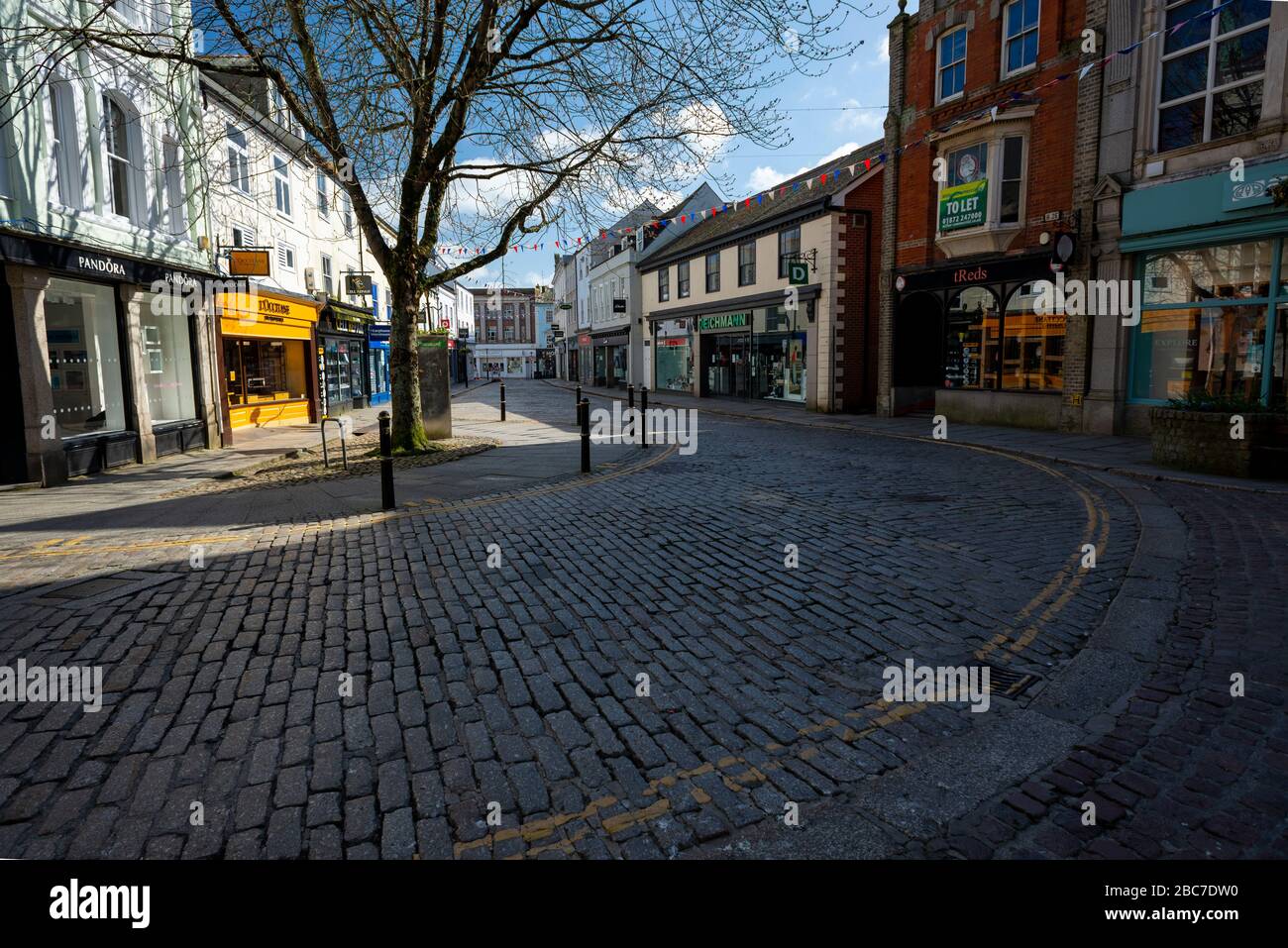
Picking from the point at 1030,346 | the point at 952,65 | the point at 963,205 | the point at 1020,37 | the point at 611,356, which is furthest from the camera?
the point at 611,356

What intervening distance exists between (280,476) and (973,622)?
10.6 m

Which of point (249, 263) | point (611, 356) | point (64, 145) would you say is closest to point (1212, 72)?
point (249, 263)

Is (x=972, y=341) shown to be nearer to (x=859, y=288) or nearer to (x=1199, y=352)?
(x=859, y=288)

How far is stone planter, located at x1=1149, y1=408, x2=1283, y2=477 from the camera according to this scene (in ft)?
31.2

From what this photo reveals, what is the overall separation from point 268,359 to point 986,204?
784 inches

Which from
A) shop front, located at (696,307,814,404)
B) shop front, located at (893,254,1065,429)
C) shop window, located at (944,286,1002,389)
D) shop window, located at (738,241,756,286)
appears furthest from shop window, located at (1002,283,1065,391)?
shop window, located at (738,241,756,286)

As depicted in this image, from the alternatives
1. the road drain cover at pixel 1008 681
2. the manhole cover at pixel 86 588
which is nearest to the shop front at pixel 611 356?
the manhole cover at pixel 86 588

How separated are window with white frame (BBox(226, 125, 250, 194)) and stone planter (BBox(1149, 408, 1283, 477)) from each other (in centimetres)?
2004

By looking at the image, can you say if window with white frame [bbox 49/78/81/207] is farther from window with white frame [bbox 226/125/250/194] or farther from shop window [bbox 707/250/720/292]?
shop window [bbox 707/250/720/292]

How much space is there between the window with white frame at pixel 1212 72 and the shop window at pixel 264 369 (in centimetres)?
2170

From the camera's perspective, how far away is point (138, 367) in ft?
41.7

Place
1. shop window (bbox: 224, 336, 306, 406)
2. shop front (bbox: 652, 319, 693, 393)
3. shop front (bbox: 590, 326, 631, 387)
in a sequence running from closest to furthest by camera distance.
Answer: shop window (bbox: 224, 336, 306, 406) < shop front (bbox: 652, 319, 693, 393) < shop front (bbox: 590, 326, 631, 387)
